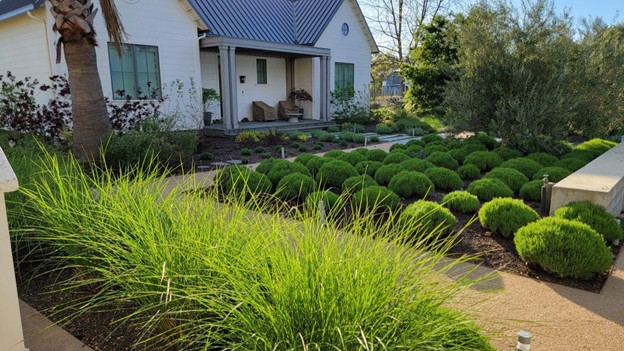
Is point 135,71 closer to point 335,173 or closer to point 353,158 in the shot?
point 353,158

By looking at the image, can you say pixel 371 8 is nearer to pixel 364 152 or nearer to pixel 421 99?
pixel 421 99

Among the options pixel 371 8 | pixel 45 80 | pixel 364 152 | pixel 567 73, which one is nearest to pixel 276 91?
pixel 45 80

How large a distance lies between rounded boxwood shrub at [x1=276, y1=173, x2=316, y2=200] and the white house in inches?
229

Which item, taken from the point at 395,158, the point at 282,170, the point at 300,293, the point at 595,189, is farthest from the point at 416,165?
the point at 300,293

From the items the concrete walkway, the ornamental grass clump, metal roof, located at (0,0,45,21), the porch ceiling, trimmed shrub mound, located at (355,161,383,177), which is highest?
metal roof, located at (0,0,45,21)

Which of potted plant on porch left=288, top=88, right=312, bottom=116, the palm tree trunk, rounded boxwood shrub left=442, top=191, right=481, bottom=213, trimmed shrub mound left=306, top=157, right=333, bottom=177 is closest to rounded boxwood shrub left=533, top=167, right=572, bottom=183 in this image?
rounded boxwood shrub left=442, top=191, right=481, bottom=213

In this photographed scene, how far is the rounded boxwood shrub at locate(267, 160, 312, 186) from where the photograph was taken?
6.30 m

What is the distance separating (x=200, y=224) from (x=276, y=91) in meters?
14.7

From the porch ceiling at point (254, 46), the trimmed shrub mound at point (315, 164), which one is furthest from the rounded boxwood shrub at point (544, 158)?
the porch ceiling at point (254, 46)

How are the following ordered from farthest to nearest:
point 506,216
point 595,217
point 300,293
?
point 506,216 → point 595,217 → point 300,293

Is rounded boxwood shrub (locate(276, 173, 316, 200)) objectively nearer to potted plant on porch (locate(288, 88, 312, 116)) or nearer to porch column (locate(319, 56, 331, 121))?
porch column (locate(319, 56, 331, 121))

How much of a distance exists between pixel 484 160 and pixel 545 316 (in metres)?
5.00

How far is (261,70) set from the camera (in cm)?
1617

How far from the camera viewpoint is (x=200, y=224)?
2.70 m
